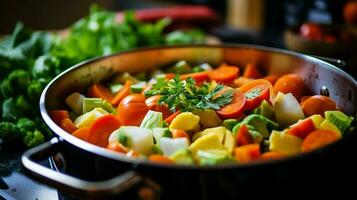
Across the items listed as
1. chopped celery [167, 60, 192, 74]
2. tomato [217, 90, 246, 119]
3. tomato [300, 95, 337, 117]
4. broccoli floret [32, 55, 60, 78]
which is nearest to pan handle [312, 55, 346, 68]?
tomato [300, 95, 337, 117]

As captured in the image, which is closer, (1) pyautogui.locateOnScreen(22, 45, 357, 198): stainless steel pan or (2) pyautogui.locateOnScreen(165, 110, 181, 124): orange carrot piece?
(1) pyautogui.locateOnScreen(22, 45, 357, 198): stainless steel pan

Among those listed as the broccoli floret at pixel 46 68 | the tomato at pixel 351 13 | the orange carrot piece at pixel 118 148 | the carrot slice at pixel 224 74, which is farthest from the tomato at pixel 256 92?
the tomato at pixel 351 13

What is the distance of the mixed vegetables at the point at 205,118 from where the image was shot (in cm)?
89

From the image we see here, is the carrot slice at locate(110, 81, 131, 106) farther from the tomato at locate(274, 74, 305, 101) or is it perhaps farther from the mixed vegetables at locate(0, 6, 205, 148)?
the tomato at locate(274, 74, 305, 101)

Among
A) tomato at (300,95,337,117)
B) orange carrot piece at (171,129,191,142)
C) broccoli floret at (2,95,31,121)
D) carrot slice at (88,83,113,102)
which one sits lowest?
broccoli floret at (2,95,31,121)

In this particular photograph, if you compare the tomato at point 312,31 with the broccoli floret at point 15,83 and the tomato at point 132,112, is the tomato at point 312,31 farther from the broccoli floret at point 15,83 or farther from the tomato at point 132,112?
the broccoli floret at point 15,83

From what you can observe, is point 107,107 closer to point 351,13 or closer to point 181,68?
point 181,68

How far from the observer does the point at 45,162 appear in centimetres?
115

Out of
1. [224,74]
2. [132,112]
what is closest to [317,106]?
[224,74]

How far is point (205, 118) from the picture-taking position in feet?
3.43

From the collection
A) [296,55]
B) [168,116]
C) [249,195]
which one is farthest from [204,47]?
[249,195]

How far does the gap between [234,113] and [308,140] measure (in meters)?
0.20

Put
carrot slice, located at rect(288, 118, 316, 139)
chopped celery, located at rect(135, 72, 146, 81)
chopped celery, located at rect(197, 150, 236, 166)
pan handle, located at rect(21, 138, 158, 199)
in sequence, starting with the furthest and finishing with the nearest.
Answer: chopped celery, located at rect(135, 72, 146, 81), carrot slice, located at rect(288, 118, 316, 139), chopped celery, located at rect(197, 150, 236, 166), pan handle, located at rect(21, 138, 158, 199)

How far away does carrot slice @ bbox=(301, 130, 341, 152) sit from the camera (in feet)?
2.91
